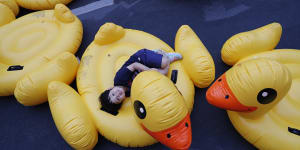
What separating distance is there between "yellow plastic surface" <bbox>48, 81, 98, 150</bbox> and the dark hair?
7.6 inches

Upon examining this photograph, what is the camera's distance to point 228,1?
11.2 ft

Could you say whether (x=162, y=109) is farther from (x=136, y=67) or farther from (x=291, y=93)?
(x=291, y=93)

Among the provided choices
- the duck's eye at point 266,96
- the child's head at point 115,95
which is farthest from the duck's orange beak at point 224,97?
the child's head at point 115,95

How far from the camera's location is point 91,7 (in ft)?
12.5

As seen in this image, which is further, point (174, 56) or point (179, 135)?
point (174, 56)

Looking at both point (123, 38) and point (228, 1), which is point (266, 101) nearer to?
point (123, 38)

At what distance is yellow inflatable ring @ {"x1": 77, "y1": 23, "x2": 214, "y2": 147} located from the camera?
6.64 ft

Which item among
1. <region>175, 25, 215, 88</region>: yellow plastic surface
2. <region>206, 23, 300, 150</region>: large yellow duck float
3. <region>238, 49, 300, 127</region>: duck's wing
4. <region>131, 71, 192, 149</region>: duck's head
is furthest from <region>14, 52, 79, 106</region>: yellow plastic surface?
<region>238, 49, 300, 127</region>: duck's wing

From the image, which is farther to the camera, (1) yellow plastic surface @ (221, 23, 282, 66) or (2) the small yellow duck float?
(2) the small yellow duck float

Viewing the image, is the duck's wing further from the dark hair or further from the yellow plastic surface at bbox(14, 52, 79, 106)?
the yellow plastic surface at bbox(14, 52, 79, 106)

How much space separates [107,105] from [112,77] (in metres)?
0.43

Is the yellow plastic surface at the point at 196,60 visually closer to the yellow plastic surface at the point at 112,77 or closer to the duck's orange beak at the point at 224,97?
the yellow plastic surface at the point at 112,77

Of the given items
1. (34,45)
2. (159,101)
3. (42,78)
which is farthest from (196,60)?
(34,45)

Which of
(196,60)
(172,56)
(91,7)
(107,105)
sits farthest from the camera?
(91,7)
